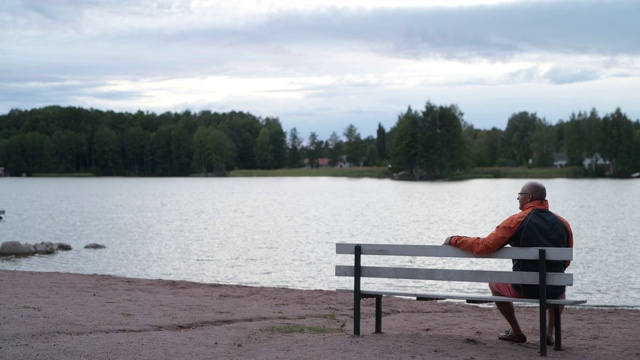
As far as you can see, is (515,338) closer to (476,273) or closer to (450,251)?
(476,273)

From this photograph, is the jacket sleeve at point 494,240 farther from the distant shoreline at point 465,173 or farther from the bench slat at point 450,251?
the distant shoreline at point 465,173

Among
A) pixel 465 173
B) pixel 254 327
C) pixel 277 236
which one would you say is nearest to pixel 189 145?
pixel 465 173

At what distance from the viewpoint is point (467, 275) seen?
28.1 ft

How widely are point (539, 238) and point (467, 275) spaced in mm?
863

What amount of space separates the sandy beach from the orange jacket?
112 centimetres

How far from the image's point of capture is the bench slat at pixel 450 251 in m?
8.09

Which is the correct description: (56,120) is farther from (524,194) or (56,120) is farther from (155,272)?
(524,194)

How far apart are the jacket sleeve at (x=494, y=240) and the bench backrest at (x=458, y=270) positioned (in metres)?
0.06

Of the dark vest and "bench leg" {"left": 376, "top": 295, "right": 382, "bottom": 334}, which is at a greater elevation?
the dark vest

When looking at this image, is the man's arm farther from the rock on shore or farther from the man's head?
the rock on shore

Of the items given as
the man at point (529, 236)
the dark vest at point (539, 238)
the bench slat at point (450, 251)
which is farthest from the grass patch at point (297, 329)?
the dark vest at point (539, 238)

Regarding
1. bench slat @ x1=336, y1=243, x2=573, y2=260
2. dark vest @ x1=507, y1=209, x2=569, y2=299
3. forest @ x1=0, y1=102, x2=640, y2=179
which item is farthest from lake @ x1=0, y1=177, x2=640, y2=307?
forest @ x1=0, y1=102, x2=640, y2=179

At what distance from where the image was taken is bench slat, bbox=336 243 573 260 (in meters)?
8.09

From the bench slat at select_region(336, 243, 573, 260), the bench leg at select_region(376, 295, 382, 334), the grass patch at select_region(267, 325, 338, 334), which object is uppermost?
the bench slat at select_region(336, 243, 573, 260)
